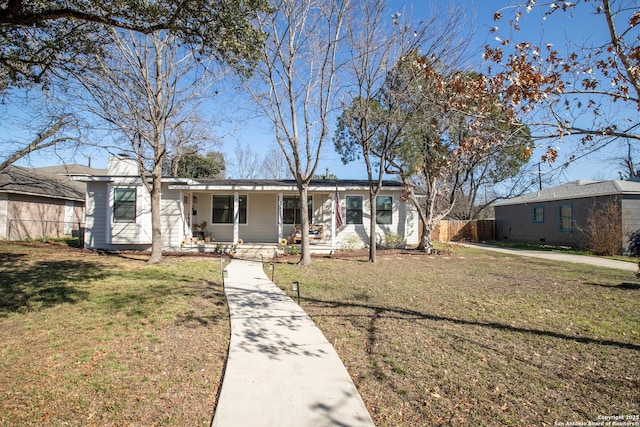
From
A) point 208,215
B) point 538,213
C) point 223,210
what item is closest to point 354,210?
point 223,210

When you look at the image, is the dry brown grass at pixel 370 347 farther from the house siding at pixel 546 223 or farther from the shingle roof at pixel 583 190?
the house siding at pixel 546 223

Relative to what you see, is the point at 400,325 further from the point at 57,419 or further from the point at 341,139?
the point at 341,139

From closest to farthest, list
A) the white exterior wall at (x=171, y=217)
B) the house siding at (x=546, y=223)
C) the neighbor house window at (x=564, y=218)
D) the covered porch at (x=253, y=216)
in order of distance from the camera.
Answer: the white exterior wall at (x=171, y=217) < the covered porch at (x=253, y=216) < the house siding at (x=546, y=223) < the neighbor house window at (x=564, y=218)

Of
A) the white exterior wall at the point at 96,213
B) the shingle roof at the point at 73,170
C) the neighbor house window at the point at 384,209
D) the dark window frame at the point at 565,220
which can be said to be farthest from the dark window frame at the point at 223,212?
the shingle roof at the point at 73,170

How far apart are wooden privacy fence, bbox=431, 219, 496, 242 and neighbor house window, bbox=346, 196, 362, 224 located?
10207 millimetres

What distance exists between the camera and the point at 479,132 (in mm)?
4516

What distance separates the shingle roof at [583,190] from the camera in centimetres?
1558

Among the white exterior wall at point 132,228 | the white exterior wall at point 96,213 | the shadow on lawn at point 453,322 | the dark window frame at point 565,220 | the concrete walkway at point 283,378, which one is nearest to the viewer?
the concrete walkway at point 283,378

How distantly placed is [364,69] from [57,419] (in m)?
10.4

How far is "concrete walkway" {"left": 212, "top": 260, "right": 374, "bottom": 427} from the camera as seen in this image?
2.79 m

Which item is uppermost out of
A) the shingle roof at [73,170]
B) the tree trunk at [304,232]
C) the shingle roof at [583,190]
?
the shingle roof at [73,170]

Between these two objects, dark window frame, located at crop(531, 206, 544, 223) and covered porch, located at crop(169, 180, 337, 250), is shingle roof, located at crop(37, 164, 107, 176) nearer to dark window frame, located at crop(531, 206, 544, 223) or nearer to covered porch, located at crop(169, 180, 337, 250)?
covered porch, located at crop(169, 180, 337, 250)

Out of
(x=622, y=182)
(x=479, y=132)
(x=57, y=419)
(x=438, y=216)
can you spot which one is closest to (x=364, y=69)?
(x=479, y=132)

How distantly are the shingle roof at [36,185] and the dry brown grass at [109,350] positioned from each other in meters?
12.0
